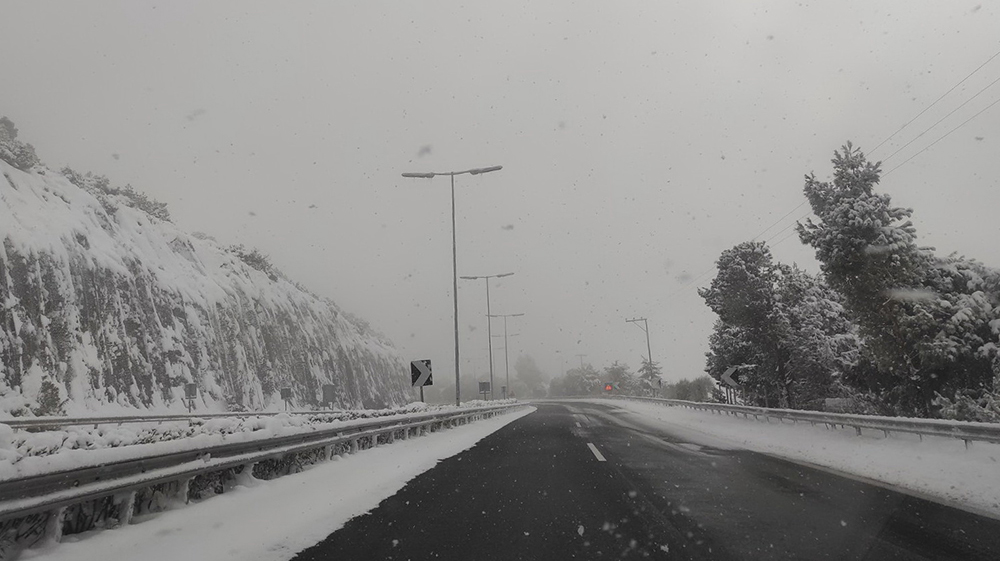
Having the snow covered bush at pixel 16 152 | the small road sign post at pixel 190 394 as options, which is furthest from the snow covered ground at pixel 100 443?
the snow covered bush at pixel 16 152

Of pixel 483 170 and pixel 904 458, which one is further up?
pixel 483 170

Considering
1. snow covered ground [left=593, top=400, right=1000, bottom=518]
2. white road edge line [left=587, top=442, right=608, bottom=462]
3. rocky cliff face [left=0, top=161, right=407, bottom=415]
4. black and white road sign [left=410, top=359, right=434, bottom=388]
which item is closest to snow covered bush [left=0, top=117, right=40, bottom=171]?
rocky cliff face [left=0, top=161, right=407, bottom=415]

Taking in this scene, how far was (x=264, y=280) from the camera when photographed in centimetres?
6781

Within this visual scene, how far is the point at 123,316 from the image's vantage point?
41.2 metres

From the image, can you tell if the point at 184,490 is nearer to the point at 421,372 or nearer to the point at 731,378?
the point at 421,372

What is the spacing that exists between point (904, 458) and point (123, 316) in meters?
46.1

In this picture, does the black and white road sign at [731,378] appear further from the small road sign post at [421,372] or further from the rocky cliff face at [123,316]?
the rocky cliff face at [123,316]

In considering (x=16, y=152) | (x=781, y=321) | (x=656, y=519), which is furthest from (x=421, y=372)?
(x=16, y=152)

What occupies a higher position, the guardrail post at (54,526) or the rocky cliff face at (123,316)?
the rocky cliff face at (123,316)

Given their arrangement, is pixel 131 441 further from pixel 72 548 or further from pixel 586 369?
pixel 586 369

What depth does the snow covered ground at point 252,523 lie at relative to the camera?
4.63 m

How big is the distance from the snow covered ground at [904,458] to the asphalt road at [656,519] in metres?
0.52

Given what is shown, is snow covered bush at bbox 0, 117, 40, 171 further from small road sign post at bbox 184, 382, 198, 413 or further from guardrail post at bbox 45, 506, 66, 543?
guardrail post at bbox 45, 506, 66, 543

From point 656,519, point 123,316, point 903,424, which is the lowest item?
point 656,519
